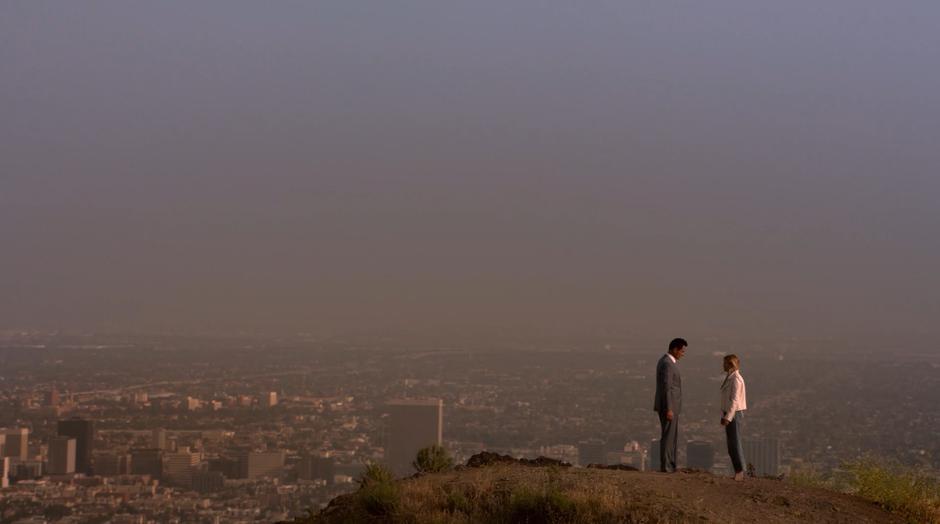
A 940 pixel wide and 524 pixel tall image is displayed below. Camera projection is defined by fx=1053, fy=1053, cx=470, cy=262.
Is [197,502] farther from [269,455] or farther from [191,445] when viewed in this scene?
[191,445]

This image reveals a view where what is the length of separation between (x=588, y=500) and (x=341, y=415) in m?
56.5

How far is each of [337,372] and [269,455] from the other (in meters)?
32.6

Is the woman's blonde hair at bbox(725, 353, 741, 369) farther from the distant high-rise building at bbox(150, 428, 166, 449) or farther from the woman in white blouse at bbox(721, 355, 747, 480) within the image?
the distant high-rise building at bbox(150, 428, 166, 449)

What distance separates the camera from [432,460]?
1731cm

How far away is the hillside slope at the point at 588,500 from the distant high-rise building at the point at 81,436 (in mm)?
43337

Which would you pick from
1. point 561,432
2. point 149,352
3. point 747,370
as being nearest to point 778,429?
point 561,432

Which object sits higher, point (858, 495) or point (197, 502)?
point (858, 495)

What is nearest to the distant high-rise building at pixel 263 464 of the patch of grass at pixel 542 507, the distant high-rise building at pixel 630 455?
the distant high-rise building at pixel 630 455

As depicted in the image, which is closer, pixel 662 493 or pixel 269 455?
pixel 662 493

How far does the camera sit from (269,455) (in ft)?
175

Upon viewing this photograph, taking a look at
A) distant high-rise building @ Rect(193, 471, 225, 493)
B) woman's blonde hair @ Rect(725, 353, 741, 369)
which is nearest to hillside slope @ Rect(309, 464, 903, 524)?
woman's blonde hair @ Rect(725, 353, 741, 369)

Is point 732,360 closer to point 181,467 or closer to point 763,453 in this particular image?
point 763,453

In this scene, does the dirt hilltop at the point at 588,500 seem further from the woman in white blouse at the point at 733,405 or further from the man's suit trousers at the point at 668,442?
the man's suit trousers at the point at 668,442

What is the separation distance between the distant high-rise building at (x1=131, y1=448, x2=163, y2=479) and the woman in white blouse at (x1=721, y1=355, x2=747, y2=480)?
138 ft
